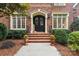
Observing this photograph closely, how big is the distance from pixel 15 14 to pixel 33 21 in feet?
1.53

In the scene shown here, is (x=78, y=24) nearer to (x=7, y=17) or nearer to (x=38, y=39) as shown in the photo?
(x=38, y=39)

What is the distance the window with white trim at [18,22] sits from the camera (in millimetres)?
4414

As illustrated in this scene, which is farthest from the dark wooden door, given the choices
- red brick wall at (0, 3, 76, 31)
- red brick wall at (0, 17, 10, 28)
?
red brick wall at (0, 17, 10, 28)

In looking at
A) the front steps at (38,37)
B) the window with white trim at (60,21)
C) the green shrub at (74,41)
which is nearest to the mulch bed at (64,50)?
the green shrub at (74,41)

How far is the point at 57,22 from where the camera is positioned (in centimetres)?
474

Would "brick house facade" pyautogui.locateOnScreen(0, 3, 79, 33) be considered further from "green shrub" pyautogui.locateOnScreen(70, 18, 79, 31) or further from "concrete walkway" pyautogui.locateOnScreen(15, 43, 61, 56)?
"concrete walkway" pyautogui.locateOnScreen(15, 43, 61, 56)

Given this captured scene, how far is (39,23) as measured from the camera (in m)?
4.49

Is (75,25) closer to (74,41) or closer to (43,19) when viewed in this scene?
Answer: (74,41)

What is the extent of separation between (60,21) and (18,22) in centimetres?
97

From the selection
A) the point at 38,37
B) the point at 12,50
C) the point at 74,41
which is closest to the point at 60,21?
the point at 74,41

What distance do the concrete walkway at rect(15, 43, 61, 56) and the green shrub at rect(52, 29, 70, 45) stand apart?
0.25 m

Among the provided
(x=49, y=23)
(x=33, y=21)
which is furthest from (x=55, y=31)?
(x=33, y=21)

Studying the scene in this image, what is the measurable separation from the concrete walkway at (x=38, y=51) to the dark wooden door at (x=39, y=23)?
419 mm

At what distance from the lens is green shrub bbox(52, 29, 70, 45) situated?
4.44 meters
